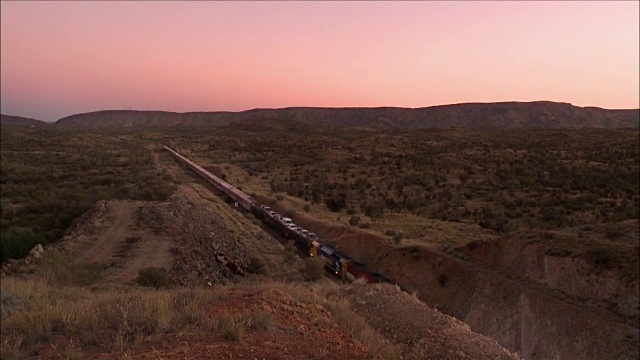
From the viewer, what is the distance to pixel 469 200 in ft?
126

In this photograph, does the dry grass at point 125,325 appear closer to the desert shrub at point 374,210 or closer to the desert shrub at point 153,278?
the desert shrub at point 153,278

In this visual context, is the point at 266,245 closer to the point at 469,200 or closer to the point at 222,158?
the point at 469,200

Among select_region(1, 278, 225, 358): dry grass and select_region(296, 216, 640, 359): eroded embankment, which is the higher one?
select_region(1, 278, 225, 358): dry grass

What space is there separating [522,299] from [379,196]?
26.1 m

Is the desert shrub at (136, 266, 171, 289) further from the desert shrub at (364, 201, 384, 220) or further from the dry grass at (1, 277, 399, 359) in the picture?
the desert shrub at (364, 201, 384, 220)

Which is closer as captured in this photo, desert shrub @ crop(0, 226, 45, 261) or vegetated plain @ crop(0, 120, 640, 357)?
vegetated plain @ crop(0, 120, 640, 357)

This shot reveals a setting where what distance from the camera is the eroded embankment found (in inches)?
543

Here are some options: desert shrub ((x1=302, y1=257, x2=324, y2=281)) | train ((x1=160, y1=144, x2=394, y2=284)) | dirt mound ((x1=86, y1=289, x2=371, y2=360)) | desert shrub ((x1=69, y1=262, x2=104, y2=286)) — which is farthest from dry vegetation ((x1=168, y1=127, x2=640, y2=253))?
dirt mound ((x1=86, y1=289, x2=371, y2=360))

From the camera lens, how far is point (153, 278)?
17375mm

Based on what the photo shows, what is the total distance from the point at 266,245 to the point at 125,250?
8.49 metres

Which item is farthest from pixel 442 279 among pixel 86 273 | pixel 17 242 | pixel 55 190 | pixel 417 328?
pixel 55 190

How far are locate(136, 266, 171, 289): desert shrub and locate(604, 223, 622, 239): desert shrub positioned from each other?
21637 millimetres

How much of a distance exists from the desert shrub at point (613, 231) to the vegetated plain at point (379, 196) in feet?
0.34

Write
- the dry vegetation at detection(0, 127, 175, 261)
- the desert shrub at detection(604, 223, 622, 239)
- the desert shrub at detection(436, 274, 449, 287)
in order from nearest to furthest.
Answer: the desert shrub at detection(436, 274, 449, 287), the desert shrub at detection(604, 223, 622, 239), the dry vegetation at detection(0, 127, 175, 261)
